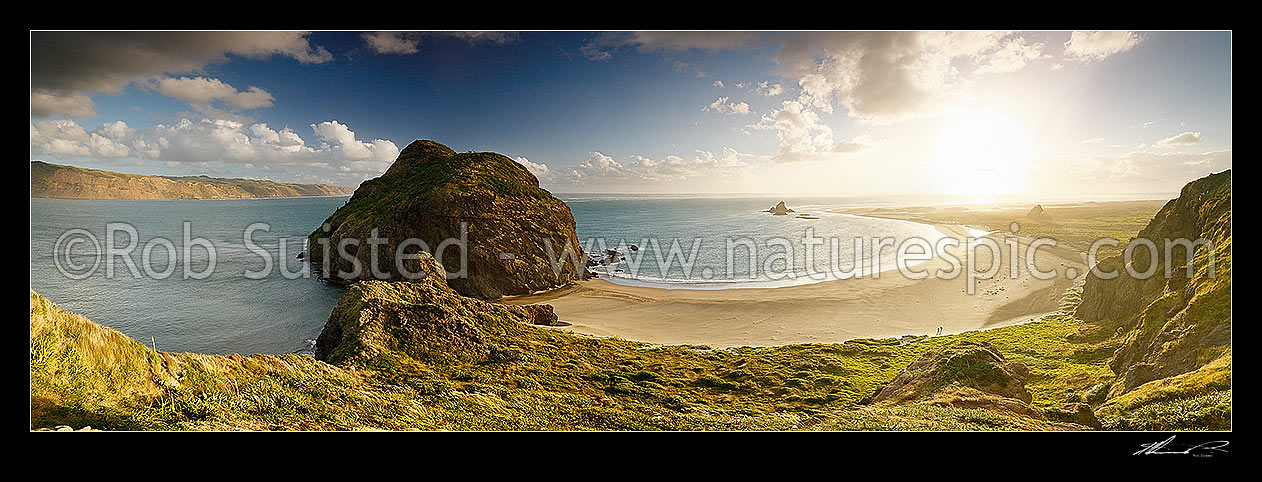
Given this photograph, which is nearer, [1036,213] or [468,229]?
[468,229]

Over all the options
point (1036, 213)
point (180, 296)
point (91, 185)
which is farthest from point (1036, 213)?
point (180, 296)

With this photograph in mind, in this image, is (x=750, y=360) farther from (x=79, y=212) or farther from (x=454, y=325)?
(x=79, y=212)

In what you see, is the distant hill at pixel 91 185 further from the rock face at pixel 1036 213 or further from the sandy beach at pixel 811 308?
the rock face at pixel 1036 213

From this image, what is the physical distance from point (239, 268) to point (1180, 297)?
4649 cm

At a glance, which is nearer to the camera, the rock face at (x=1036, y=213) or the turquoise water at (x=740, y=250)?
the turquoise water at (x=740, y=250)

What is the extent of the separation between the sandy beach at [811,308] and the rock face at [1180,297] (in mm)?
7518

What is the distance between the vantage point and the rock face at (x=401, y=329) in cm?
845

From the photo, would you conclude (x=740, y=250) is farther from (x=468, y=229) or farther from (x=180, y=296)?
(x=180, y=296)

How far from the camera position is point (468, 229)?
25.4m

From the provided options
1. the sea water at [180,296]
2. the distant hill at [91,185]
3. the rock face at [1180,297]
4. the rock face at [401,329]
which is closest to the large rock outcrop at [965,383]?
the rock face at [1180,297]

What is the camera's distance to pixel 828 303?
22.7 metres
